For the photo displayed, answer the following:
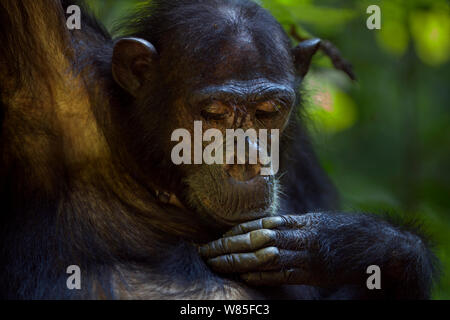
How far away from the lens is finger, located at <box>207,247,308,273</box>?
4309mm

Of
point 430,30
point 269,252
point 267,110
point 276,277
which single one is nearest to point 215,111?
point 267,110

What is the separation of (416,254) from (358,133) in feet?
23.9

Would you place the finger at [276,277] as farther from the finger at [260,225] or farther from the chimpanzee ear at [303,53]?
the chimpanzee ear at [303,53]

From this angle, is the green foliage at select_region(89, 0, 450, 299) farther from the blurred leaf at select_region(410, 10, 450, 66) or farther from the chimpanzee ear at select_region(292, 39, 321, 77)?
the chimpanzee ear at select_region(292, 39, 321, 77)

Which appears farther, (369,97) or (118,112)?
(369,97)

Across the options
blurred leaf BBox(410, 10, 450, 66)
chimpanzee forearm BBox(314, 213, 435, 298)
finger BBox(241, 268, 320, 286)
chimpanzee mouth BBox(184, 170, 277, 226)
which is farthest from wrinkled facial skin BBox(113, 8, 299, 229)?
blurred leaf BBox(410, 10, 450, 66)

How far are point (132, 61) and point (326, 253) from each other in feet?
6.41

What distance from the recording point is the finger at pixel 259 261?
4309 millimetres

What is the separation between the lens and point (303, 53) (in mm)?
5414

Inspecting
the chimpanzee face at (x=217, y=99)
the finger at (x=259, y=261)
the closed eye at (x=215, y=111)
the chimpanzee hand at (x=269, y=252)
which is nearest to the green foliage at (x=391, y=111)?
the chimpanzee face at (x=217, y=99)

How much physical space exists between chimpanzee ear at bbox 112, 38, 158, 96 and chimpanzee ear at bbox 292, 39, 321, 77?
4.05 ft

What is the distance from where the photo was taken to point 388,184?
438 inches
